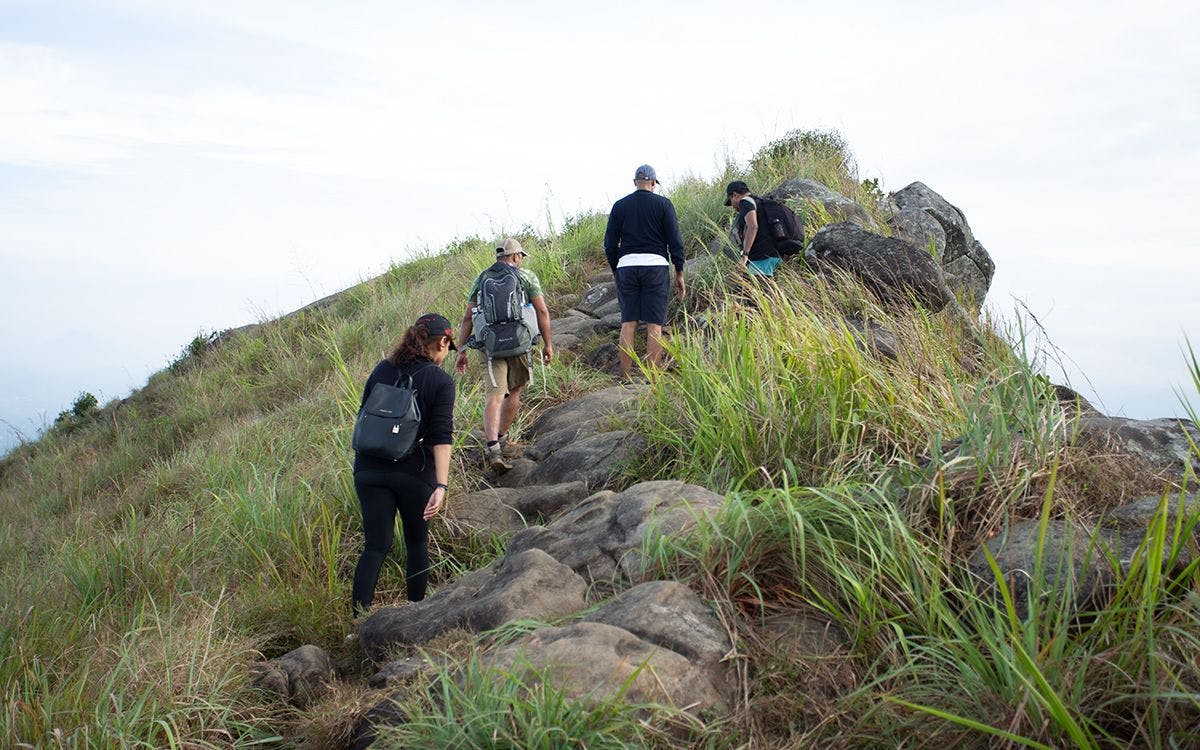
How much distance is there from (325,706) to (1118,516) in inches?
141

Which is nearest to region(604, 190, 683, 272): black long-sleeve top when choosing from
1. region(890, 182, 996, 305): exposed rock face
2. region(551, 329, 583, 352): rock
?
region(551, 329, 583, 352): rock

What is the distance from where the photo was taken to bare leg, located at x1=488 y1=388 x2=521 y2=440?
8.62m

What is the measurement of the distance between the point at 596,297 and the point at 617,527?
971 centimetres

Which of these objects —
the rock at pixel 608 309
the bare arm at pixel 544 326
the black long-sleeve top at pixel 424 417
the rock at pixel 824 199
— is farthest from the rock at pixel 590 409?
the rock at pixel 824 199

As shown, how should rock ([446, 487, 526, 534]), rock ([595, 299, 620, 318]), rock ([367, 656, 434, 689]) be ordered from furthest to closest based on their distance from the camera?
1. rock ([595, 299, 620, 318])
2. rock ([446, 487, 526, 534])
3. rock ([367, 656, 434, 689])

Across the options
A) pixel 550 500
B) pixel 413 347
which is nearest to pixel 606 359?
pixel 550 500

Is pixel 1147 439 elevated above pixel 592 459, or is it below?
below

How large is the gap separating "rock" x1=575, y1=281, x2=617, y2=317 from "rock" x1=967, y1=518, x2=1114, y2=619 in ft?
33.7

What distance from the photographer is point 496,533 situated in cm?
683

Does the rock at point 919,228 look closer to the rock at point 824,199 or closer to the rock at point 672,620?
the rock at point 824,199

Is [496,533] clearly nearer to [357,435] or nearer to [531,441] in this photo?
[357,435]

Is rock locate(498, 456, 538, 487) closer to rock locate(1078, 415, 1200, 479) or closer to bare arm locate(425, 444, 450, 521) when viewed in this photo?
bare arm locate(425, 444, 450, 521)

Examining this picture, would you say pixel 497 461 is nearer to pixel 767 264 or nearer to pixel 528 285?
pixel 528 285

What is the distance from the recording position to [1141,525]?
418 centimetres
